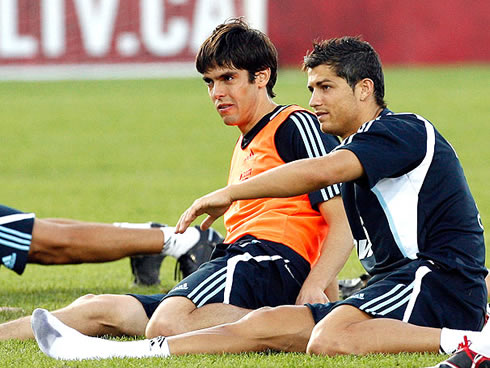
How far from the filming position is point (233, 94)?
5477 mm

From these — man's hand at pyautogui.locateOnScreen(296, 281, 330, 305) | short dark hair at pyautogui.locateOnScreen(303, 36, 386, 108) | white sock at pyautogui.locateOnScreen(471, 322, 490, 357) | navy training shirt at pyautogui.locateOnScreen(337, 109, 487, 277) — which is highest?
short dark hair at pyautogui.locateOnScreen(303, 36, 386, 108)

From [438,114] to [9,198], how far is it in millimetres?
7683

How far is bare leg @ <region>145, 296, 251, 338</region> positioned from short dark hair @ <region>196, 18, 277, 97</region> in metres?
1.13

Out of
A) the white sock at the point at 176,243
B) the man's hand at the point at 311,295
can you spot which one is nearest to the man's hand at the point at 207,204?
the man's hand at the point at 311,295

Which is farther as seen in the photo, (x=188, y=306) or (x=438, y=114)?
(x=438, y=114)

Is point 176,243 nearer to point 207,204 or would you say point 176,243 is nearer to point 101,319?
point 101,319

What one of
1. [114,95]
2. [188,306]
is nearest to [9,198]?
[188,306]

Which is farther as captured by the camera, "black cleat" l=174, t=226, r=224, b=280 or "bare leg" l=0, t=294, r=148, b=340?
"black cleat" l=174, t=226, r=224, b=280

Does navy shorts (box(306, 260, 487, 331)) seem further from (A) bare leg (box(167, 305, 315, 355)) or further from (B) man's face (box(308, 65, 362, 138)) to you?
(B) man's face (box(308, 65, 362, 138))

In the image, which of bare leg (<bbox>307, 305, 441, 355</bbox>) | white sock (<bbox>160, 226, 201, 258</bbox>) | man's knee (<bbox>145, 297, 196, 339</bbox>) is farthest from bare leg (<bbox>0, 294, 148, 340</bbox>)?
white sock (<bbox>160, 226, 201, 258</bbox>)

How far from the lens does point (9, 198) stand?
11062 millimetres

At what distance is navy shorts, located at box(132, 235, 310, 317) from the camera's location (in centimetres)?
509

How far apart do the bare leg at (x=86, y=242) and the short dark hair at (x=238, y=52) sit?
4.24 feet

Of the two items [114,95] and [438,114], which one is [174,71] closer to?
[114,95]
